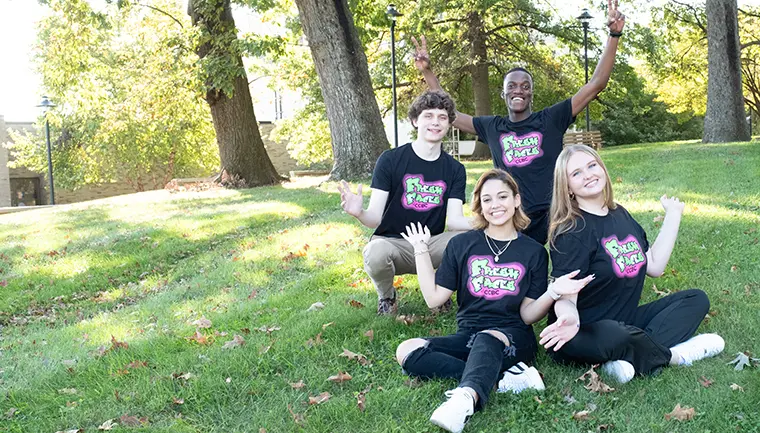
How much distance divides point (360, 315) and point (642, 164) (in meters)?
10.8

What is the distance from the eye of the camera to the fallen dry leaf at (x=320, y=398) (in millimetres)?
4056

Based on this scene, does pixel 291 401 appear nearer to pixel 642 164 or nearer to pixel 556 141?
pixel 556 141

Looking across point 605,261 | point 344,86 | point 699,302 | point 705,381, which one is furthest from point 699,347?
point 344,86

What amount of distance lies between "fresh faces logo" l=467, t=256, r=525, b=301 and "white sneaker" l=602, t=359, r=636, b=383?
72 centimetres

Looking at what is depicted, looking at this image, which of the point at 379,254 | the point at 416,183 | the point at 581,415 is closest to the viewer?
the point at 581,415

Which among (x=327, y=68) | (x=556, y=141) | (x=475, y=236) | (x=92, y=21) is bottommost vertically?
(x=475, y=236)

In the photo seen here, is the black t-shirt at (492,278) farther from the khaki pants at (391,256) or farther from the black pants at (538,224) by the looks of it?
the black pants at (538,224)

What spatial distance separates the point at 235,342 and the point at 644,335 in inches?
116

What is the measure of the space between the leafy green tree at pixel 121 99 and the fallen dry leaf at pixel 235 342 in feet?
43.9

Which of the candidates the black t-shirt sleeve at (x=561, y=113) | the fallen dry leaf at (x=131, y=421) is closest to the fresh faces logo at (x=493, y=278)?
the black t-shirt sleeve at (x=561, y=113)

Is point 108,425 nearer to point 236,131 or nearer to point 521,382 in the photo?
point 521,382

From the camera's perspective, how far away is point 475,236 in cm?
440

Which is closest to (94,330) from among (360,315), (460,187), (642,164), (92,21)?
(360,315)

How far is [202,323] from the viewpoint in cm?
594
